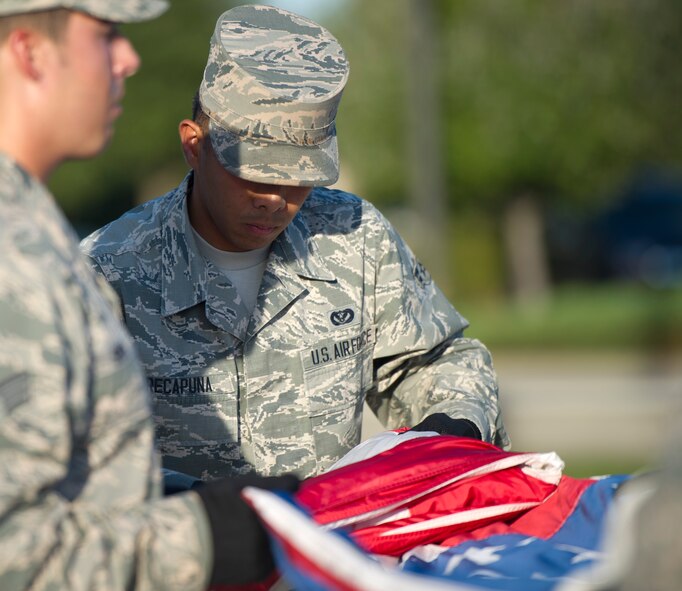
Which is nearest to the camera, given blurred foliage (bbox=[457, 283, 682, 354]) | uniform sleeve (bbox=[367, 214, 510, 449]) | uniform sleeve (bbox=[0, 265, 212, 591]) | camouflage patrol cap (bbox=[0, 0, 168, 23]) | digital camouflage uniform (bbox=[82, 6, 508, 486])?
uniform sleeve (bbox=[0, 265, 212, 591])

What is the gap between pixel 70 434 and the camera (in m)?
1.94

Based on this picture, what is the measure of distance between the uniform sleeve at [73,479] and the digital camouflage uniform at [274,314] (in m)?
1.12

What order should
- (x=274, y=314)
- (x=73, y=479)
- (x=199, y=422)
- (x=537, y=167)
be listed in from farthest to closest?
(x=537, y=167), (x=274, y=314), (x=199, y=422), (x=73, y=479)

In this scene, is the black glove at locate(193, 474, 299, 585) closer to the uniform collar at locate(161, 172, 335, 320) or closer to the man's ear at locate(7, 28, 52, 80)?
the man's ear at locate(7, 28, 52, 80)

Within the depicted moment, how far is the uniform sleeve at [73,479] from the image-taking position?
1.87 metres

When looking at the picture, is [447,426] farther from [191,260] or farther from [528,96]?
[528,96]

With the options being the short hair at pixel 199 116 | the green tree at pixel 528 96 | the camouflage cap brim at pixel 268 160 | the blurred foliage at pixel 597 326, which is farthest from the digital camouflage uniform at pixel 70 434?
the green tree at pixel 528 96

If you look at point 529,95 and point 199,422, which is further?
point 529,95

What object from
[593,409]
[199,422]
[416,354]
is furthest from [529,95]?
[199,422]

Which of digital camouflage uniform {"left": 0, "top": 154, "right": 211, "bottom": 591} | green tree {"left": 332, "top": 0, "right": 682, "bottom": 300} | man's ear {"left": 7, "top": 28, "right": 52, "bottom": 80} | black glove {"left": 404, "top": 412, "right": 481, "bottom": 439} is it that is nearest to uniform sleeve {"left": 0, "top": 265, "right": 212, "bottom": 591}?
digital camouflage uniform {"left": 0, "top": 154, "right": 211, "bottom": 591}

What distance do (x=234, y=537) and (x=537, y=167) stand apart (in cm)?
1863

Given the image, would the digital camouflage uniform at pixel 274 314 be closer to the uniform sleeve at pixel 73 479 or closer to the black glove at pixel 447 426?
the black glove at pixel 447 426

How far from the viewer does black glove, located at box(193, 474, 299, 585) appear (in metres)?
2.06

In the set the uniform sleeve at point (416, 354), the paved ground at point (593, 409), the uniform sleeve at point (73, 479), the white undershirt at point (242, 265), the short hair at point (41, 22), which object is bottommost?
the paved ground at point (593, 409)
